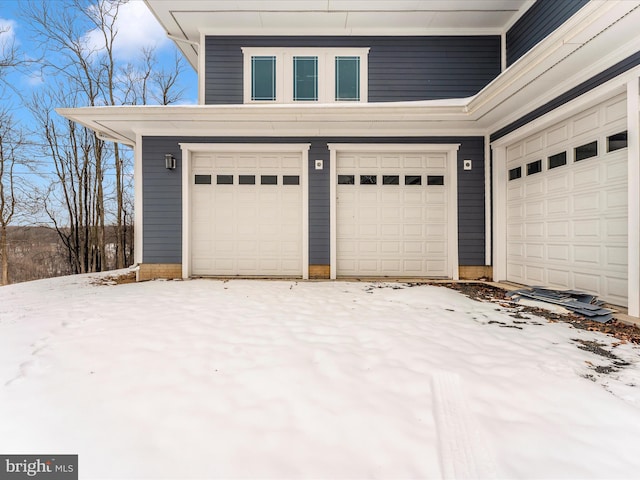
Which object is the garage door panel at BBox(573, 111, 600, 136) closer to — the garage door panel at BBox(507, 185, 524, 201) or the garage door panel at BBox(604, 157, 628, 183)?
the garage door panel at BBox(604, 157, 628, 183)

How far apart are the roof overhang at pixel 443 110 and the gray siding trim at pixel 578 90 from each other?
2.1 inches

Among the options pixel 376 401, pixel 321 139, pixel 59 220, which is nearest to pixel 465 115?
pixel 321 139

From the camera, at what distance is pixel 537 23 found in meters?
5.04

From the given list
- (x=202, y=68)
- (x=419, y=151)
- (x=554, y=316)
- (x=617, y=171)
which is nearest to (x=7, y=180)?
(x=202, y=68)

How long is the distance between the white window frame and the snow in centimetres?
489

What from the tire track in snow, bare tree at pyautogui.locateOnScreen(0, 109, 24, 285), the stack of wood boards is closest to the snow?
the tire track in snow

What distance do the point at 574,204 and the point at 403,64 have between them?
415 cm

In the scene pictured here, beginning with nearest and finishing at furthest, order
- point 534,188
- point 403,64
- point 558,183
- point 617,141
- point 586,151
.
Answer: point 617,141, point 586,151, point 558,183, point 534,188, point 403,64

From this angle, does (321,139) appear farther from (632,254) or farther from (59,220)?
(59,220)

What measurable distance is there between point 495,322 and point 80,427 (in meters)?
3.22

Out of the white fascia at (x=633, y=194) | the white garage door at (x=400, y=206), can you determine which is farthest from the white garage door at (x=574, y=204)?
the white garage door at (x=400, y=206)

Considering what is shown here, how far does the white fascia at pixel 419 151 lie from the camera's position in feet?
17.6

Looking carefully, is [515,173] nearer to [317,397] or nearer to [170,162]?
[317,397]

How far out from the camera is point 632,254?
3.02 metres
